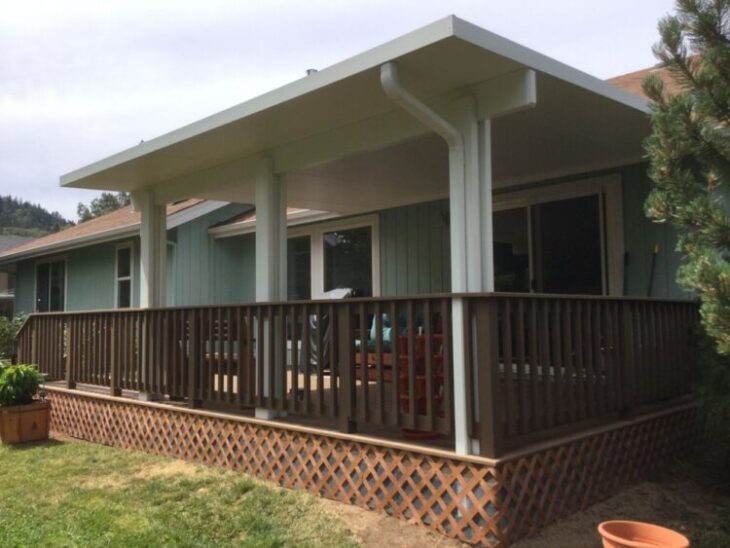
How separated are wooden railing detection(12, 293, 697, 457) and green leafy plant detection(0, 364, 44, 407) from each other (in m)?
0.64

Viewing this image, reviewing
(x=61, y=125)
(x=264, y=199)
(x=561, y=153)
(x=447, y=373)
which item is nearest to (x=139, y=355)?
(x=264, y=199)

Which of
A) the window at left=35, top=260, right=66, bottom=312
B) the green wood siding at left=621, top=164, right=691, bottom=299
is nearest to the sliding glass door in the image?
the green wood siding at left=621, top=164, right=691, bottom=299

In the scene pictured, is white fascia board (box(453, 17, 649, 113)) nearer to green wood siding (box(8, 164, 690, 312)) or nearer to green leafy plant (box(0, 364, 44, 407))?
green wood siding (box(8, 164, 690, 312))

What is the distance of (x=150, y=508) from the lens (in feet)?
14.0

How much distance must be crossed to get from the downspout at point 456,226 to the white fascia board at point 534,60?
0.50m

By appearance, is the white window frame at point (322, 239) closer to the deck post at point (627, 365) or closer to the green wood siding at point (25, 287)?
the deck post at point (627, 365)

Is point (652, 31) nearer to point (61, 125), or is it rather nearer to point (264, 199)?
point (264, 199)

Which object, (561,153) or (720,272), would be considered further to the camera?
(561,153)

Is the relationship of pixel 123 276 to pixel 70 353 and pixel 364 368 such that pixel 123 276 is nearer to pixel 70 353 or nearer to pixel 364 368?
pixel 70 353

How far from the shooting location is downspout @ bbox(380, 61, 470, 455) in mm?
3662

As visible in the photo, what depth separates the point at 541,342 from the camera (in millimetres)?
3969

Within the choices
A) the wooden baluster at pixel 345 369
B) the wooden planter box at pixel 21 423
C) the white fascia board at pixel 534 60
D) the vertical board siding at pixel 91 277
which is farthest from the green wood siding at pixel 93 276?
the white fascia board at pixel 534 60

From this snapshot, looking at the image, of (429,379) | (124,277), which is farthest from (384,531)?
(124,277)

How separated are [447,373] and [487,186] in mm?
1164
